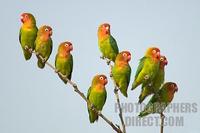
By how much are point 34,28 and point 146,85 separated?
2.17 meters

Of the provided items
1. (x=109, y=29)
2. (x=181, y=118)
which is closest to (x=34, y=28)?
(x=109, y=29)

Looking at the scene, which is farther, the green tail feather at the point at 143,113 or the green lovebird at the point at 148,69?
the green lovebird at the point at 148,69

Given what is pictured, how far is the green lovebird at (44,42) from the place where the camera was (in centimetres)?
466

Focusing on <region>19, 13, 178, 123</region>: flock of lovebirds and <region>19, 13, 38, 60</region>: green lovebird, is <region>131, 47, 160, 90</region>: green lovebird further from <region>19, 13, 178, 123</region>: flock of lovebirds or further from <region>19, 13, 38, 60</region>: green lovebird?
<region>19, 13, 38, 60</region>: green lovebird

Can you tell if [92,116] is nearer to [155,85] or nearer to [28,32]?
[155,85]

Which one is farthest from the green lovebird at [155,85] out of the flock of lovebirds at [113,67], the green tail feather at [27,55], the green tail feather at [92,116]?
the green tail feather at [27,55]

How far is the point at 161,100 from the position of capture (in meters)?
3.80

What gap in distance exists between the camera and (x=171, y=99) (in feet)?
13.4

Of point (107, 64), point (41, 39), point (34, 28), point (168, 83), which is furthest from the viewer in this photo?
point (34, 28)

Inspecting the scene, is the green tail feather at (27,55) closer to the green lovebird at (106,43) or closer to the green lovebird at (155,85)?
the green lovebird at (106,43)

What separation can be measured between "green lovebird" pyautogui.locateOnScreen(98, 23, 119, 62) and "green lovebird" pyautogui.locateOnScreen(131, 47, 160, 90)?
2.25 feet

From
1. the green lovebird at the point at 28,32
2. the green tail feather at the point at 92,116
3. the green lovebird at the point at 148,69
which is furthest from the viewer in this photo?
the green lovebird at the point at 28,32

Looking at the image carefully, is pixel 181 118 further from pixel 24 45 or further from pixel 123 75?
pixel 24 45

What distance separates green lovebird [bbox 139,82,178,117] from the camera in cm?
373
